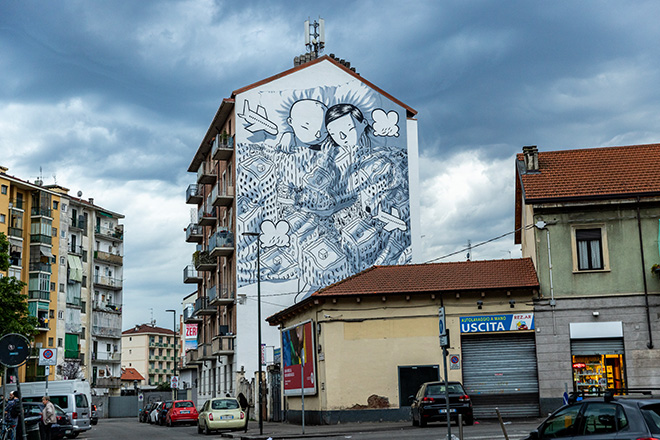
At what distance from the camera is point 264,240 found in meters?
50.8

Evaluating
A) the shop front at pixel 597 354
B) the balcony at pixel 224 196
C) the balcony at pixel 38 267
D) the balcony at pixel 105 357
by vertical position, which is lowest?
the shop front at pixel 597 354

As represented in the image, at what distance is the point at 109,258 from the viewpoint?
90.8 m

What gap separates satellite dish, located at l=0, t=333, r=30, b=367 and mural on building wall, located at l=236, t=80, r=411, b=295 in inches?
1354

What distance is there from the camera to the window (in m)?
30.1

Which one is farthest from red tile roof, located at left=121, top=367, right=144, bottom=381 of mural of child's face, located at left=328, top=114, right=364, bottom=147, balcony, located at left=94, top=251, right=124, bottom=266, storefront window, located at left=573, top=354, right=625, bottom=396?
storefront window, located at left=573, top=354, right=625, bottom=396

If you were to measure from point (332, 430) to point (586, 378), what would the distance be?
9.75 meters

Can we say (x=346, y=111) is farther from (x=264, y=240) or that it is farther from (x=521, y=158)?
(x=521, y=158)

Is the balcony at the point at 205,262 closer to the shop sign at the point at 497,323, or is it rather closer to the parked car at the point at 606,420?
the shop sign at the point at 497,323

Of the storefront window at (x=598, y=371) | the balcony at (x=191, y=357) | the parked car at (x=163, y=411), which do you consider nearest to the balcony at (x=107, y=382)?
the balcony at (x=191, y=357)

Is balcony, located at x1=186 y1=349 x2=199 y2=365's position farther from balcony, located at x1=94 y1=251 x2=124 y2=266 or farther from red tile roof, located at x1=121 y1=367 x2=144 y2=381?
red tile roof, located at x1=121 y1=367 x2=144 y2=381

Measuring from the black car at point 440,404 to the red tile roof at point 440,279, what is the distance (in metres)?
5.36

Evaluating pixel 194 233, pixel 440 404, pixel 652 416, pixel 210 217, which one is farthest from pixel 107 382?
pixel 652 416

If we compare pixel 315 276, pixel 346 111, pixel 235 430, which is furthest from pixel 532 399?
pixel 346 111

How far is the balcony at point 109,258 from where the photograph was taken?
291 feet
